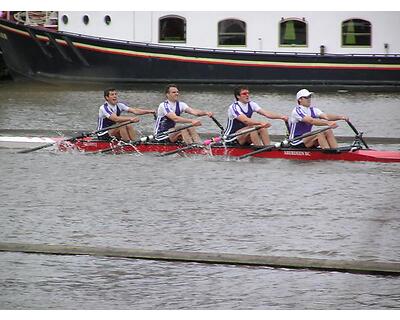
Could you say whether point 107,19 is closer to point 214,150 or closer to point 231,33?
point 231,33

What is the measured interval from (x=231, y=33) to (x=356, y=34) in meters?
3.62

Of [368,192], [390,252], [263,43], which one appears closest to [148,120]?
[263,43]

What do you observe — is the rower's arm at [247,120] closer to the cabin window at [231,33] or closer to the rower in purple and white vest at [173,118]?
the rower in purple and white vest at [173,118]

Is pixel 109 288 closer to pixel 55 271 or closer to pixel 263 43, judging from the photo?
pixel 55 271

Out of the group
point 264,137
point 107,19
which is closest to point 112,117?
point 264,137

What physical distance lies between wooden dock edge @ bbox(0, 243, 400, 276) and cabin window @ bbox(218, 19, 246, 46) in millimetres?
20107

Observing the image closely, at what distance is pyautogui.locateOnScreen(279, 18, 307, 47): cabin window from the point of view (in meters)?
29.4


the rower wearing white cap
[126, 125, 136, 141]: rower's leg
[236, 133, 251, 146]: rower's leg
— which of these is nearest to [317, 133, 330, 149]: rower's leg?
the rower wearing white cap

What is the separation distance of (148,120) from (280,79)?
7.56 meters

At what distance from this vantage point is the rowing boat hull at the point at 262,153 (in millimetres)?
16172

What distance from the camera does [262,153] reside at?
1672 cm

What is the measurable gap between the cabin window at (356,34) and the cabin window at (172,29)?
473cm

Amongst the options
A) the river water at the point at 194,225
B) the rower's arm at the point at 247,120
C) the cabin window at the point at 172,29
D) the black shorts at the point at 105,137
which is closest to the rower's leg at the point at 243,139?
the rower's arm at the point at 247,120

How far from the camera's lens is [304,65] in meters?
29.4
